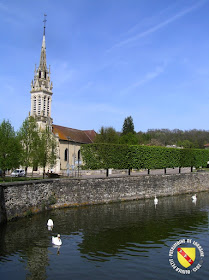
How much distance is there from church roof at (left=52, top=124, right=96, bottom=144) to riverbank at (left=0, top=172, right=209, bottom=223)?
35186 mm

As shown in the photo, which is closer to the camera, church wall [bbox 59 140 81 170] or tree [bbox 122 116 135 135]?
church wall [bbox 59 140 81 170]

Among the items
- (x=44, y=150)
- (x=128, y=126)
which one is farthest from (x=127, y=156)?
(x=128, y=126)

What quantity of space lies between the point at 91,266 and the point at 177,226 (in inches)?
424

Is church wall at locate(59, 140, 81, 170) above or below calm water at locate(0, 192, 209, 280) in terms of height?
above

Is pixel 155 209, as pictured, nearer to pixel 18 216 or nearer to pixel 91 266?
pixel 18 216

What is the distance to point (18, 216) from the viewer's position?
23688 mm

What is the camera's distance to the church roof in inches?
2852

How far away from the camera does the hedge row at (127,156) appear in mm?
40000

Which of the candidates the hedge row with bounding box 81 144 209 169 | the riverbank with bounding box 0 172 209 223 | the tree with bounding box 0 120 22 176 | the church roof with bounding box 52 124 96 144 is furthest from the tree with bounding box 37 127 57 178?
the church roof with bounding box 52 124 96 144

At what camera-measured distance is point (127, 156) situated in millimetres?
41594

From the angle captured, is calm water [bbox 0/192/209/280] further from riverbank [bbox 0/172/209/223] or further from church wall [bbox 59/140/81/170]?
church wall [bbox 59/140/81/170]

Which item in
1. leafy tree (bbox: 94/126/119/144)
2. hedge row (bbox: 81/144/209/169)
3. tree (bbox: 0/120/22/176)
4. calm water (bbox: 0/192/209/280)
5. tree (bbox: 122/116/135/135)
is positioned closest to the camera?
calm water (bbox: 0/192/209/280)

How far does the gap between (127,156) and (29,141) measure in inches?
573

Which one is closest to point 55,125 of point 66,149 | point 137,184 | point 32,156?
point 66,149
